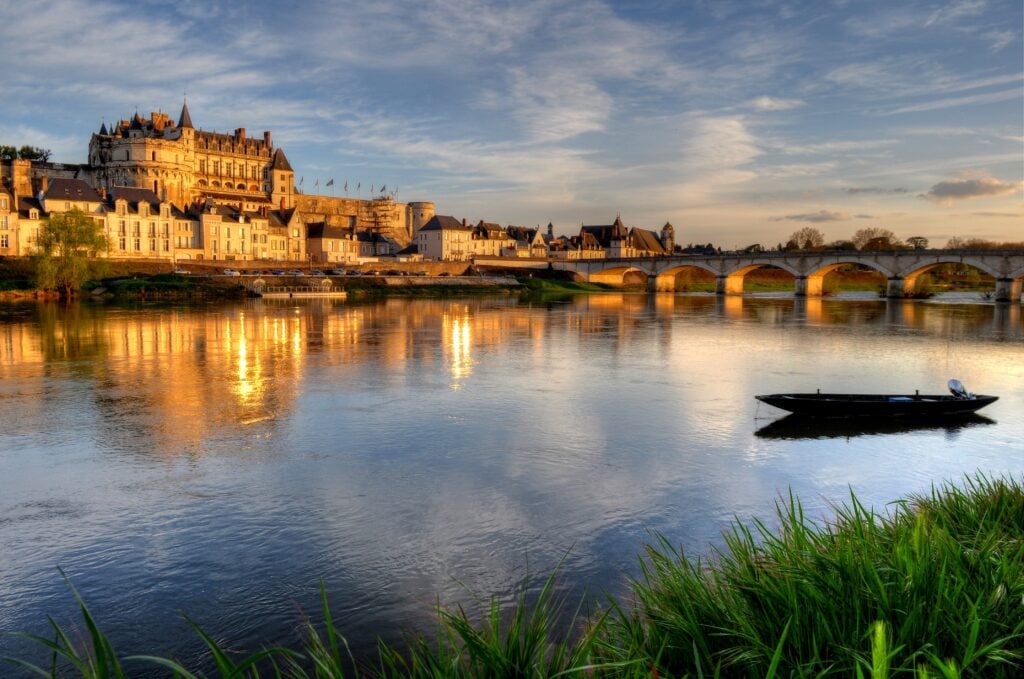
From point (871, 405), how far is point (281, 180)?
12043 centimetres

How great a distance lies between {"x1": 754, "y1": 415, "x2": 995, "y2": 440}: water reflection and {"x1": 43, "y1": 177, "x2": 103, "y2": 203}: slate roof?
3137 inches

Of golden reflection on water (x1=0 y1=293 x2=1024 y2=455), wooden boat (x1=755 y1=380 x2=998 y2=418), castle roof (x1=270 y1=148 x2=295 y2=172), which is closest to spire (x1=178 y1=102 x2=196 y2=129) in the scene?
castle roof (x1=270 y1=148 x2=295 y2=172)

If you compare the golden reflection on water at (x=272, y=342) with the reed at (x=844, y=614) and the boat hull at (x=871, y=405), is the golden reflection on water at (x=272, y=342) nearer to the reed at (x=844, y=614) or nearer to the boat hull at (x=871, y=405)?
the boat hull at (x=871, y=405)

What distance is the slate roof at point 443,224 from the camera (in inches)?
4857

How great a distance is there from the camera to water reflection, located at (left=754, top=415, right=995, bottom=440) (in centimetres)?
1678

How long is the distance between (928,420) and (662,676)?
1629 centimetres

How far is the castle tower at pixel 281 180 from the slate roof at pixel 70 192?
44.1 metres

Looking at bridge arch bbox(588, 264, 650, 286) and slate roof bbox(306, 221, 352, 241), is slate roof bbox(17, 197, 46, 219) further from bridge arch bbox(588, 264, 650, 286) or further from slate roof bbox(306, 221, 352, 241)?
bridge arch bbox(588, 264, 650, 286)

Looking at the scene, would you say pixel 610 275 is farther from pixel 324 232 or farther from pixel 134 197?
pixel 134 197

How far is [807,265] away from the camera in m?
89.4

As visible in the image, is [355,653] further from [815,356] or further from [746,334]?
[746,334]

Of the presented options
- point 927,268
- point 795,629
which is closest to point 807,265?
point 927,268

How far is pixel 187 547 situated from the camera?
9.73 metres

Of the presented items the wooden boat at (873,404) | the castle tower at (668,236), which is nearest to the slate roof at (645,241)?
the castle tower at (668,236)
